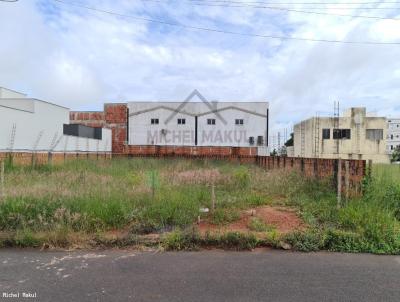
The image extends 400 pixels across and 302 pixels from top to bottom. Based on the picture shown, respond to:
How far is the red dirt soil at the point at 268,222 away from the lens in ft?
18.9

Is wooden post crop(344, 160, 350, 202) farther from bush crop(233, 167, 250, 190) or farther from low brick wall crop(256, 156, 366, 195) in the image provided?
bush crop(233, 167, 250, 190)

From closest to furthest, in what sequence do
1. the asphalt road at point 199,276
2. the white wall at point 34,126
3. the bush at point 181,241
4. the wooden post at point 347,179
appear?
the asphalt road at point 199,276 < the bush at point 181,241 < the wooden post at point 347,179 < the white wall at point 34,126

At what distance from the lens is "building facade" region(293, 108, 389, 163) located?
4434cm

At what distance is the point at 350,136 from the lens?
44.9 metres

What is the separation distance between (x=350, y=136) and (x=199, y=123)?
21.9 meters

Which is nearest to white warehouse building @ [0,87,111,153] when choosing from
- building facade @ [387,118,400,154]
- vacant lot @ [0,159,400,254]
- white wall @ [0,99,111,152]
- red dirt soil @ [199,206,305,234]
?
white wall @ [0,99,111,152]

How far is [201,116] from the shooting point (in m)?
39.3

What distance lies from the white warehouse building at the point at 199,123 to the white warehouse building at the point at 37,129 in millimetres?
6479

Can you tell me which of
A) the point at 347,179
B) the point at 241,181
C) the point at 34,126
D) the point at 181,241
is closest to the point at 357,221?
the point at 347,179

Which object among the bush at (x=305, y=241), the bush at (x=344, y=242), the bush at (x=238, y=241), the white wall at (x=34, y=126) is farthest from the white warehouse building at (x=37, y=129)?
the bush at (x=344, y=242)

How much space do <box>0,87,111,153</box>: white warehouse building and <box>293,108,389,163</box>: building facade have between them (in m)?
29.8

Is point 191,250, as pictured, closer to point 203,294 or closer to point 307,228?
point 203,294

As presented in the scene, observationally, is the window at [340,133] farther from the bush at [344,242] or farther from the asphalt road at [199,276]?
the asphalt road at [199,276]

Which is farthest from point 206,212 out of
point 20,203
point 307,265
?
point 20,203
